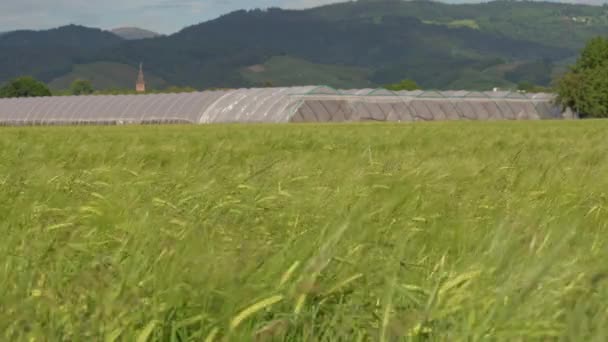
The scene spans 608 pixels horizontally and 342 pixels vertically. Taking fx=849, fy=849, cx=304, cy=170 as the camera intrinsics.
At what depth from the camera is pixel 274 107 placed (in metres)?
56.0

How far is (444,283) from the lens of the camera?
8.49ft

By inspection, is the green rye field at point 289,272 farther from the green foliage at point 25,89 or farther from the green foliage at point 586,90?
the green foliage at point 25,89

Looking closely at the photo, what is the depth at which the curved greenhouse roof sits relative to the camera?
56906 millimetres

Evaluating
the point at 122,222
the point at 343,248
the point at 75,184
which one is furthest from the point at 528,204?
the point at 75,184

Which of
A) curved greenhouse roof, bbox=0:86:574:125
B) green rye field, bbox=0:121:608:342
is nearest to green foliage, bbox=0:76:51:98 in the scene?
curved greenhouse roof, bbox=0:86:574:125

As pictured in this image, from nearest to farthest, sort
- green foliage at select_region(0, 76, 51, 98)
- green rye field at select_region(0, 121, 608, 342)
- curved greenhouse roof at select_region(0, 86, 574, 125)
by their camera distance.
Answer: green rye field at select_region(0, 121, 608, 342), curved greenhouse roof at select_region(0, 86, 574, 125), green foliage at select_region(0, 76, 51, 98)

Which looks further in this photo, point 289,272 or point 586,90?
point 586,90

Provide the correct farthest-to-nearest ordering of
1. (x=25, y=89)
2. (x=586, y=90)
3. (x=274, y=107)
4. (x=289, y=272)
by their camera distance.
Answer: (x=25, y=89) → (x=586, y=90) → (x=274, y=107) → (x=289, y=272)

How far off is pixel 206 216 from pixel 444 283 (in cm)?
117

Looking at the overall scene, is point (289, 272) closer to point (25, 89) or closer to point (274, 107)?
point (274, 107)

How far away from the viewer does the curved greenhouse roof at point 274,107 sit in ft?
187

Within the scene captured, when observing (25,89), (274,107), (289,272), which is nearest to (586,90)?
(274,107)

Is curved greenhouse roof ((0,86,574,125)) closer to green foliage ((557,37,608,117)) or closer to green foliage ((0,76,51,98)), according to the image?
green foliage ((557,37,608,117))

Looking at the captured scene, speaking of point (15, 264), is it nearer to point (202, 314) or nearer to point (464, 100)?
point (202, 314)
